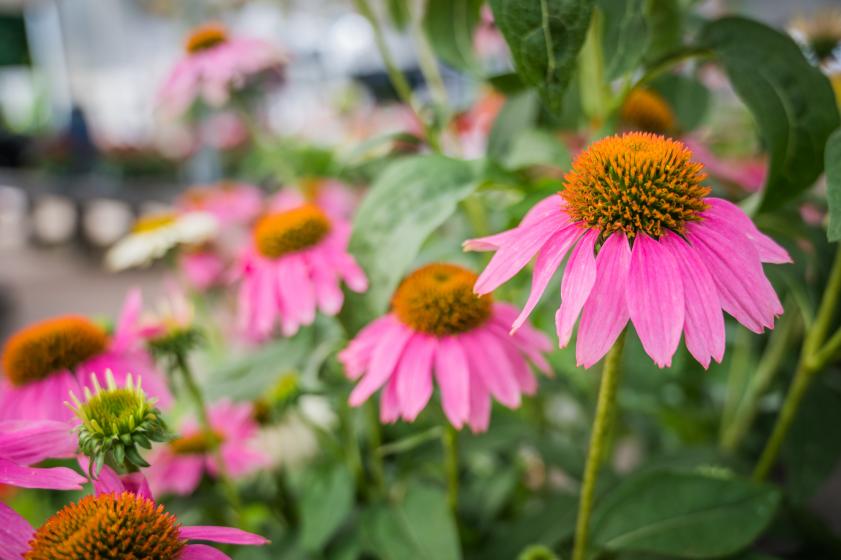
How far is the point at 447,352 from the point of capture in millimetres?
313

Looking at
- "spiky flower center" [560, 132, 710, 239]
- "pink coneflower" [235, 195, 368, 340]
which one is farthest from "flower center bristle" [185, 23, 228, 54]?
"spiky flower center" [560, 132, 710, 239]

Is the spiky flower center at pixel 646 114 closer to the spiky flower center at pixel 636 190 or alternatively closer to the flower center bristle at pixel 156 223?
the spiky flower center at pixel 636 190

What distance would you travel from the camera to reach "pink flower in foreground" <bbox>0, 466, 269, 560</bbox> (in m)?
0.20

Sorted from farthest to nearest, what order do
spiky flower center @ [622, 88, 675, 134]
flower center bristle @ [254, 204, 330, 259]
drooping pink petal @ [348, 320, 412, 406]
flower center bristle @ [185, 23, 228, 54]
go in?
flower center bristle @ [185, 23, 228, 54], spiky flower center @ [622, 88, 675, 134], flower center bristle @ [254, 204, 330, 259], drooping pink petal @ [348, 320, 412, 406]

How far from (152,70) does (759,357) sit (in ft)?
22.3

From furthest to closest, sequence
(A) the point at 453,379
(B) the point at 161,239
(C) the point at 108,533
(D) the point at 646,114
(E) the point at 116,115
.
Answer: (E) the point at 116,115
(B) the point at 161,239
(D) the point at 646,114
(A) the point at 453,379
(C) the point at 108,533

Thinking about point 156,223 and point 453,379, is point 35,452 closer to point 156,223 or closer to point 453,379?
point 453,379

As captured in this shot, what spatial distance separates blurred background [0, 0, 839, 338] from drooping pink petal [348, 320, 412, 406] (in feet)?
0.76

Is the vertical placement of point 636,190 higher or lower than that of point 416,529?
higher

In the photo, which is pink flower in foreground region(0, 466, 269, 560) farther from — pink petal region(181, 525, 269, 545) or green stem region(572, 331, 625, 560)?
green stem region(572, 331, 625, 560)

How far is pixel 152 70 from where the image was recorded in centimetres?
632

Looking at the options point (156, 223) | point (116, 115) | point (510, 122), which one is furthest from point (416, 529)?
point (116, 115)

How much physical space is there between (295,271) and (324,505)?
0.14m

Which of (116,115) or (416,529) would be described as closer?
(416,529)
